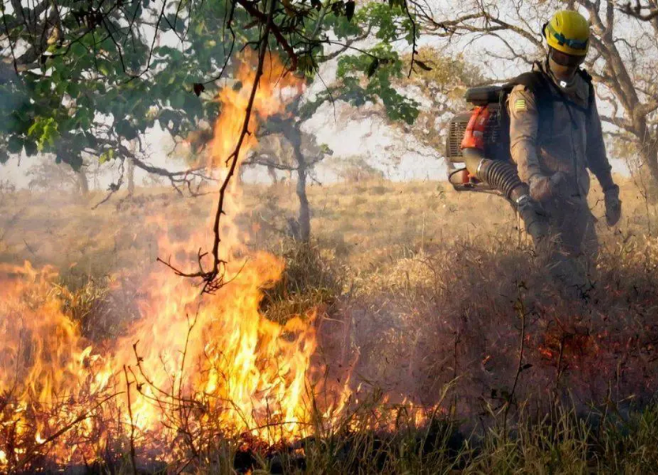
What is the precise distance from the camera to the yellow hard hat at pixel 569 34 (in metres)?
6.64

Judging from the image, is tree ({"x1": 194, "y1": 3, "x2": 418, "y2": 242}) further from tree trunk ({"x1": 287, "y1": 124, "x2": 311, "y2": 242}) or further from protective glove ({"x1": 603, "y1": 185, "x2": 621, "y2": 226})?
protective glove ({"x1": 603, "y1": 185, "x2": 621, "y2": 226})

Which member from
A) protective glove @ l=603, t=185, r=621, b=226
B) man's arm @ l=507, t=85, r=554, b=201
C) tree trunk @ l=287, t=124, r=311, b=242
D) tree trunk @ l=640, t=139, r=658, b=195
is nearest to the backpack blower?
man's arm @ l=507, t=85, r=554, b=201

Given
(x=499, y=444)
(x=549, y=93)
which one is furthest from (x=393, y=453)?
(x=549, y=93)

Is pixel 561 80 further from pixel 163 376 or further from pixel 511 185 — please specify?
pixel 163 376

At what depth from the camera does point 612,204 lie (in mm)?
7453

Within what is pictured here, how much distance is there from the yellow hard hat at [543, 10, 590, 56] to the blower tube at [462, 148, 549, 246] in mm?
1139

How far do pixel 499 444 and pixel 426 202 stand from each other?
17.4 m

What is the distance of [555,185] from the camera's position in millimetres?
6750

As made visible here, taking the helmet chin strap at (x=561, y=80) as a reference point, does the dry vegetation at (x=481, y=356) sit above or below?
below

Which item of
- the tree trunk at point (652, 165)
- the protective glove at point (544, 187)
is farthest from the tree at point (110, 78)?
the tree trunk at point (652, 165)

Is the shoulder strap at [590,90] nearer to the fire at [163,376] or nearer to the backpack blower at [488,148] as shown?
the backpack blower at [488,148]

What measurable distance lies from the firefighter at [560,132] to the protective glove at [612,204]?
17.5 inches

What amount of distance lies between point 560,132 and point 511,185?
66 centimetres

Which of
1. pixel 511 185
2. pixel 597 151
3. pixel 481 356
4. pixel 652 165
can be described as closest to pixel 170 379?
pixel 481 356
